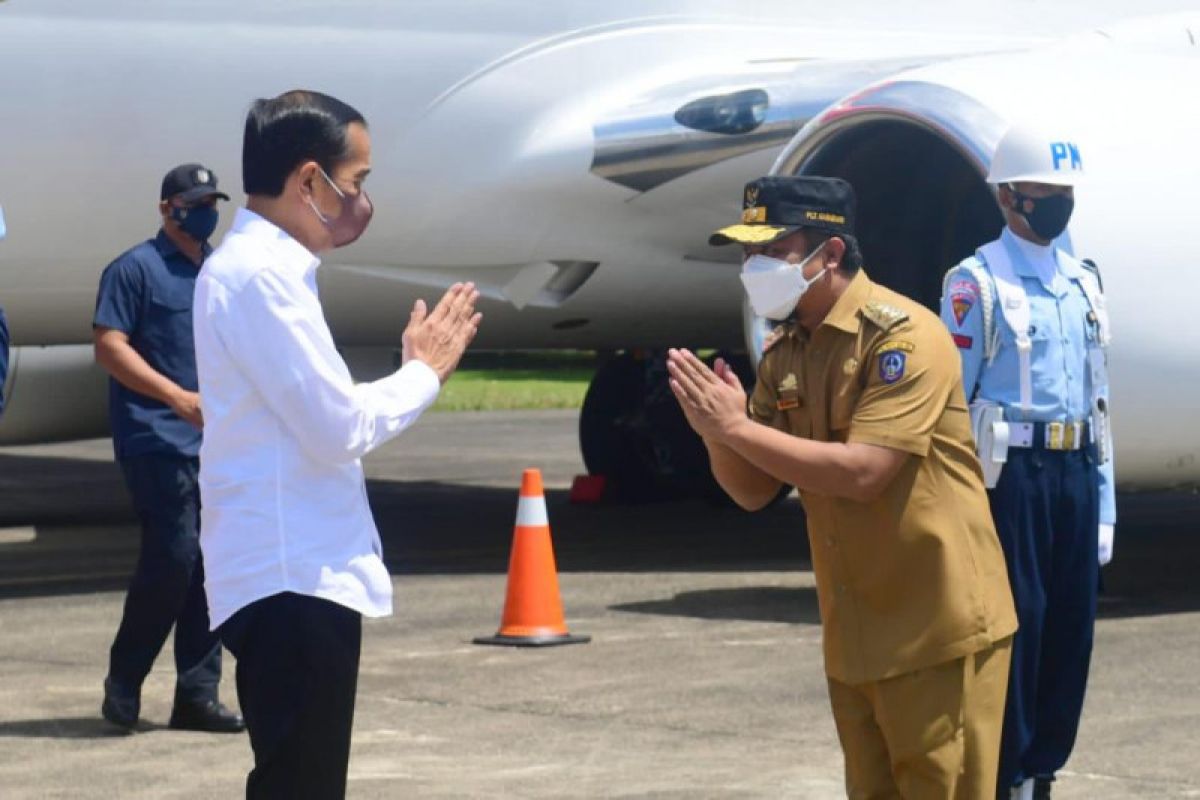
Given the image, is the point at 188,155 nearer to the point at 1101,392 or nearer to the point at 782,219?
the point at 1101,392

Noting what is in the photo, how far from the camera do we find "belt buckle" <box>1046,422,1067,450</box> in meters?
6.06

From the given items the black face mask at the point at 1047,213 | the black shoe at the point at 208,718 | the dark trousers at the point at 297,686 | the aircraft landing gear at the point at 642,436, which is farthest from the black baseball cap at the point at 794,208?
the aircraft landing gear at the point at 642,436

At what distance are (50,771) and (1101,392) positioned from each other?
10.2 feet

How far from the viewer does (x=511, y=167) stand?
11453 millimetres

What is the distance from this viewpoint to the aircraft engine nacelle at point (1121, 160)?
30.0 ft

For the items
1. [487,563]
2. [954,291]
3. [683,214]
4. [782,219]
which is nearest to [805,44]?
[683,214]

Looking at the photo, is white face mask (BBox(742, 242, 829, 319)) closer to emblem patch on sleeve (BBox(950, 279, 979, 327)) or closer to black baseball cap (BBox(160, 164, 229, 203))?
emblem patch on sleeve (BBox(950, 279, 979, 327))

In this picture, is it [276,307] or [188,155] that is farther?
[188,155]

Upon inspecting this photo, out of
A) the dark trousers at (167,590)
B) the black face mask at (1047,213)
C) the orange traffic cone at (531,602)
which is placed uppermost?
the black face mask at (1047,213)

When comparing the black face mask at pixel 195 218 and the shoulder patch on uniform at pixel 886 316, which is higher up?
the shoulder patch on uniform at pixel 886 316


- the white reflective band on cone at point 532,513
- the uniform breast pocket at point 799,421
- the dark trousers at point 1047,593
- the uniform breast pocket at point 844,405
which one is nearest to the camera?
the uniform breast pocket at point 844,405

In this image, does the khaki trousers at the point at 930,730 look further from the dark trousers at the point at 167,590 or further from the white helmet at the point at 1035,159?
the dark trousers at the point at 167,590

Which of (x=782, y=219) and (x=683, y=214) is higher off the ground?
(x=782, y=219)

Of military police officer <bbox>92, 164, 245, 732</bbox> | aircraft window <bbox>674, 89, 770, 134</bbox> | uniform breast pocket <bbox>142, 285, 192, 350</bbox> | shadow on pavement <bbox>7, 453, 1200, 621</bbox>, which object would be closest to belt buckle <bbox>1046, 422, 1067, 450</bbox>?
military police officer <bbox>92, 164, 245, 732</bbox>
